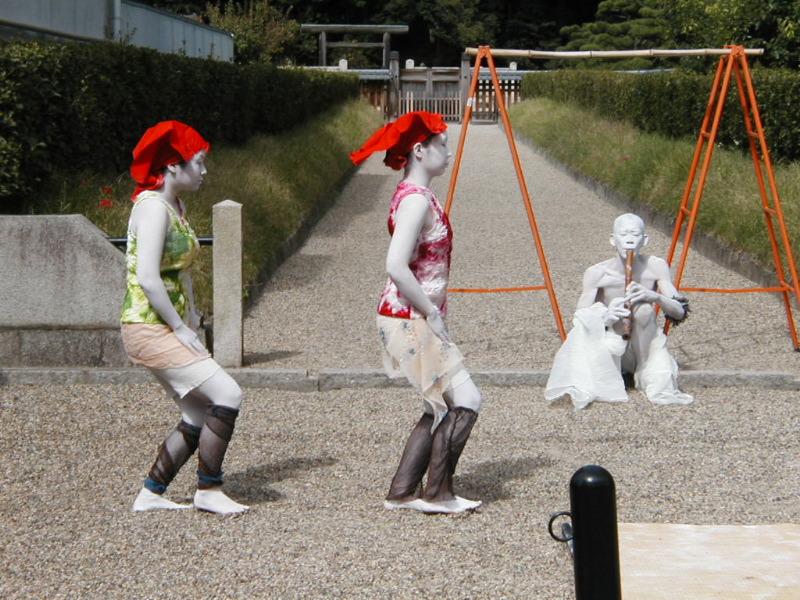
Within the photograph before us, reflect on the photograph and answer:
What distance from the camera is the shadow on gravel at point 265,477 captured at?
6098 mm

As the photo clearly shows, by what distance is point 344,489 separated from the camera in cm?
618

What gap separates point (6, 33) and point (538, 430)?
32.4ft

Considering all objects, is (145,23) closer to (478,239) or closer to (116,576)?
(478,239)

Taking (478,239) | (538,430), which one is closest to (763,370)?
(538,430)

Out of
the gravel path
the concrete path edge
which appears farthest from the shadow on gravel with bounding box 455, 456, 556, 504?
the gravel path

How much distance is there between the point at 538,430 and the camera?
289 inches

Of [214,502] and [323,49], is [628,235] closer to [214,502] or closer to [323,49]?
[214,502]

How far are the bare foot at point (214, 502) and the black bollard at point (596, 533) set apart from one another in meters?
2.99

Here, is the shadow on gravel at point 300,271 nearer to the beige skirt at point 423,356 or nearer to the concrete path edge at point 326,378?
the concrete path edge at point 326,378

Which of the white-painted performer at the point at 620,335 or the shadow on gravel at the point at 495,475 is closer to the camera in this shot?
the shadow on gravel at the point at 495,475

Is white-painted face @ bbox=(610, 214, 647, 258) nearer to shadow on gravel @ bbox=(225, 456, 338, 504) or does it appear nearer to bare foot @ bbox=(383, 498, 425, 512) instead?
shadow on gravel @ bbox=(225, 456, 338, 504)

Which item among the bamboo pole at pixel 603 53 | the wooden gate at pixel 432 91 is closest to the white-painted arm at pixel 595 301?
the bamboo pole at pixel 603 53

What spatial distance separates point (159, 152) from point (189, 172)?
0.46 ft

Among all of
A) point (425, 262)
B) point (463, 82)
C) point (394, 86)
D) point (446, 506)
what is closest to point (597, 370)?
point (446, 506)
